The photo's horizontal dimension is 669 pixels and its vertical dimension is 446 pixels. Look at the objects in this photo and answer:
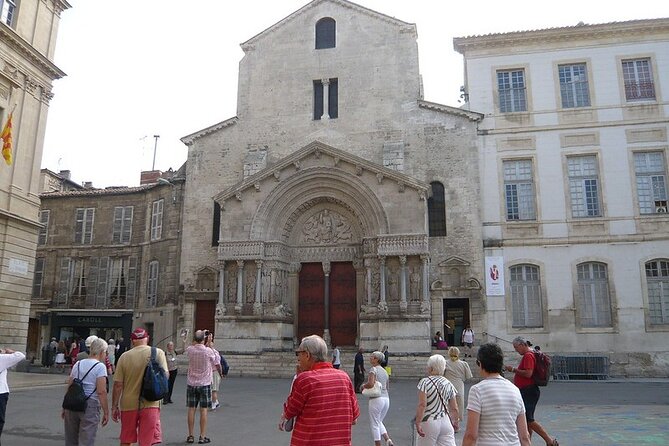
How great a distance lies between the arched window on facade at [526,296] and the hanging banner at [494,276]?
0.43 m

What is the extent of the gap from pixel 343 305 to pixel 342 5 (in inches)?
538

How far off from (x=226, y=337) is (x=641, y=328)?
15.4m

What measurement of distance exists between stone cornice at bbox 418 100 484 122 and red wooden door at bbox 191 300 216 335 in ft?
40.2

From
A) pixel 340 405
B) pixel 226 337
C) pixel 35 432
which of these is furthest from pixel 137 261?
pixel 340 405

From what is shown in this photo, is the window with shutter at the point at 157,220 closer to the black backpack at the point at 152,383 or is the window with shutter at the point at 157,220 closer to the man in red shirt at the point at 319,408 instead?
the black backpack at the point at 152,383

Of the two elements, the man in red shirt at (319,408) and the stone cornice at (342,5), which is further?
the stone cornice at (342,5)

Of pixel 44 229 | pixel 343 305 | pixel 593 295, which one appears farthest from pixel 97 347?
pixel 44 229

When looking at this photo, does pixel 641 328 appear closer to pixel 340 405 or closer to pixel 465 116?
pixel 465 116

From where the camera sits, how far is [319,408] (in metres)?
4.10

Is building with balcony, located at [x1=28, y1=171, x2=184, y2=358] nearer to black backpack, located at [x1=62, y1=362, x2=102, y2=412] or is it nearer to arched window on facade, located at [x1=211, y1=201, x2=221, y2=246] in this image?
arched window on facade, located at [x1=211, y1=201, x2=221, y2=246]

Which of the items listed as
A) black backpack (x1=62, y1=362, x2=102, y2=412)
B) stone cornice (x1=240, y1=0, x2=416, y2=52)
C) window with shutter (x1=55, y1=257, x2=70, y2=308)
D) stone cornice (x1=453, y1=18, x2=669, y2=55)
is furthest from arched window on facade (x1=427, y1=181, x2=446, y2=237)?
window with shutter (x1=55, y1=257, x2=70, y2=308)

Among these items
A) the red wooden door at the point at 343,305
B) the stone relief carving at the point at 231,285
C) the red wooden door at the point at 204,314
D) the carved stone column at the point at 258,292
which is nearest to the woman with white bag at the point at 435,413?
the carved stone column at the point at 258,292

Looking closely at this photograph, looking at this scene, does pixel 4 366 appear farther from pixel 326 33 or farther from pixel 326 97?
pixel 326 33

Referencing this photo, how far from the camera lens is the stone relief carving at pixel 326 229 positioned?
23359 mm
